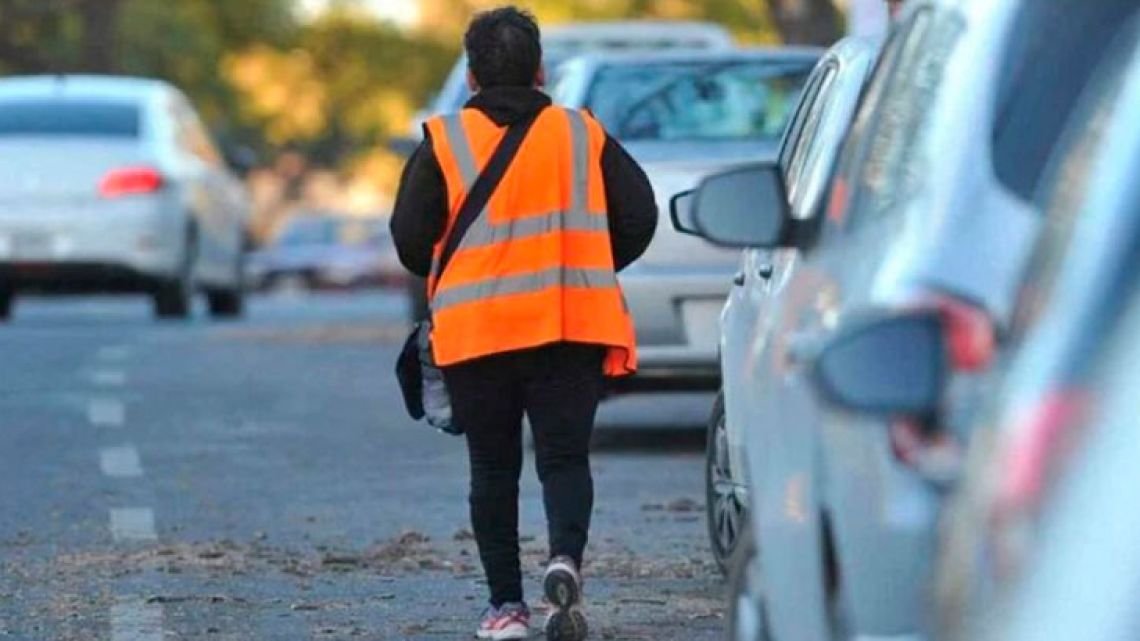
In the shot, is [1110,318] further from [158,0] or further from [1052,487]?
[158,0]

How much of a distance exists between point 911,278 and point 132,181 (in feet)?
64.3

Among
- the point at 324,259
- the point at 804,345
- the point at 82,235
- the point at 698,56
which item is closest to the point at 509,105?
the point at 804,345

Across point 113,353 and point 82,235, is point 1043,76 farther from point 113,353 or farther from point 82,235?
point 82,235

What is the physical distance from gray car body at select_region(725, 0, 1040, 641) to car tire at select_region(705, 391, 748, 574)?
321 cm

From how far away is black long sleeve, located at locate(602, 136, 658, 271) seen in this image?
8.77m

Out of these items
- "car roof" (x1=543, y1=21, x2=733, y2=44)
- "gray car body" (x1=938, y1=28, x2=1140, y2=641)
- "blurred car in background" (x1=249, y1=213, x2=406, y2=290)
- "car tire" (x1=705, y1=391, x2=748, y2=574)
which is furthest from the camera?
"blurred car in background" (x1=249, y1=213, x2=406, y2=290)

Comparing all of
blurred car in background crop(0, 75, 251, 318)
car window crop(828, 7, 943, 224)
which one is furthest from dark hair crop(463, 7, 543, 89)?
blurred car in background crop(0, 75, 251, 318)

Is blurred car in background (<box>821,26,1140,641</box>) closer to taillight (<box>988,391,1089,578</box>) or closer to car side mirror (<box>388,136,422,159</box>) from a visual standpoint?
taillight (<box>988,391,1089,578</box>)

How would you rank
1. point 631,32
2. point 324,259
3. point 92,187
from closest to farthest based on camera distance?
1. point 92,187
2. point 631,32
3. point 324,259

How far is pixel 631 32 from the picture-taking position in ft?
84.5

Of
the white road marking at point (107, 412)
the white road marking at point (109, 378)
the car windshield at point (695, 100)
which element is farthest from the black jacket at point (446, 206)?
the white road marking at point (109, 378)

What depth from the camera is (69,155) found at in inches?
942

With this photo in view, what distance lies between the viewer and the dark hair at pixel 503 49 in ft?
28.6

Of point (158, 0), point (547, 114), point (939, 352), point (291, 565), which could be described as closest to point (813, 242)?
point (939, 352)
